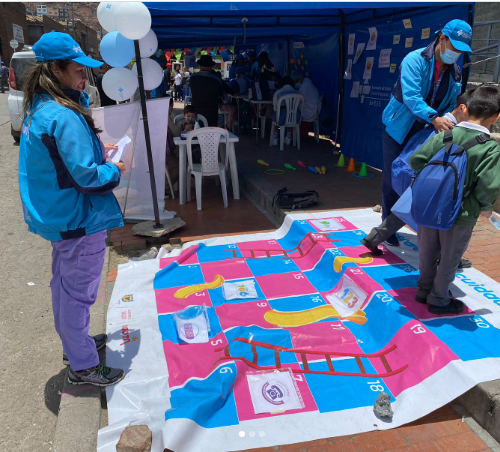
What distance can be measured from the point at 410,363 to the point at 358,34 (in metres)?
6.89

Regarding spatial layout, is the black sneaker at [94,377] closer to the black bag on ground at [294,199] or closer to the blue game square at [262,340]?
the blue game square at [262,340]

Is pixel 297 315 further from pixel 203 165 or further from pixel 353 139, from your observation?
pixel 353 139

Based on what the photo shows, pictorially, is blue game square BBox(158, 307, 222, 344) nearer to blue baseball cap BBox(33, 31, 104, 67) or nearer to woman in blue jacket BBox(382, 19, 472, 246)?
blue baseball cap BBox(33, 31, 104, 67)

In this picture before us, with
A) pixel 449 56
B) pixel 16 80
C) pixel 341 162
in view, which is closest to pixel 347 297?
pixel 449 56

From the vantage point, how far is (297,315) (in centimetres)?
328

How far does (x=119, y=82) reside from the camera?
15.1ft

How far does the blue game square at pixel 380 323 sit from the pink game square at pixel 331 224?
1.49 m

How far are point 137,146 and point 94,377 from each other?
328 centimetres

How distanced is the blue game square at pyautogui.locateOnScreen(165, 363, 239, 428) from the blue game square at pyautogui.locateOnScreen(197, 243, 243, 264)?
174cm

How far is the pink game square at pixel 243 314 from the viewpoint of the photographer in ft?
10.3

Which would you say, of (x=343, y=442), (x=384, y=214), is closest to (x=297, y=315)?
(x=343, y=442)

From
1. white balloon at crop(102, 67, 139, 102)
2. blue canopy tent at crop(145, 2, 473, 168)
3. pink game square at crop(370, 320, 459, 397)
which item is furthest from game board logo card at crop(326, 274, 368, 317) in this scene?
blue canopy tent at crop(145, 2, 473, 168)

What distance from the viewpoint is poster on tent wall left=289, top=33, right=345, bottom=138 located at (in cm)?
928

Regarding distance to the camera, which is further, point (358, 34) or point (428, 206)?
point (358, 34)
